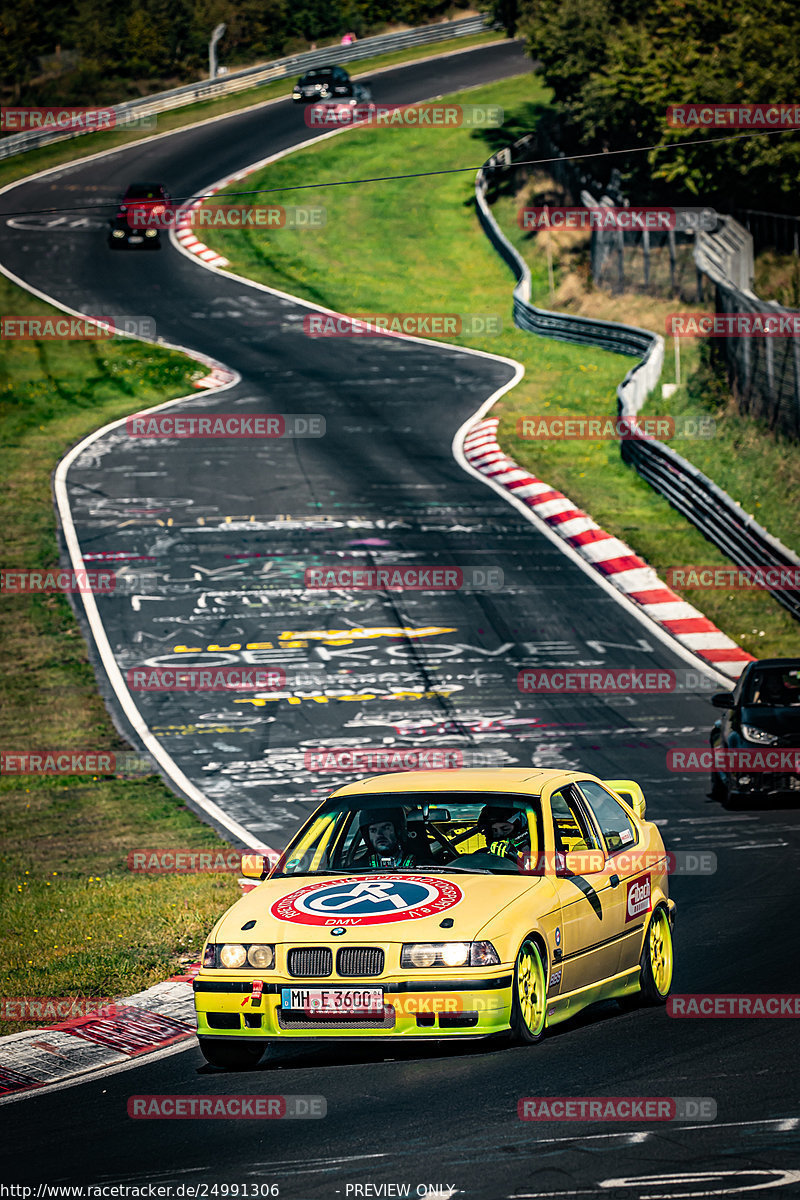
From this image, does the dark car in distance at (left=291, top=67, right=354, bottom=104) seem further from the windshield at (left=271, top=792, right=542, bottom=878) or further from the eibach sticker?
the windshield at (left=271, top=792, right=542, bottom=878)

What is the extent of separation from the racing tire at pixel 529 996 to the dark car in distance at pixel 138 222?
4856 centimetres

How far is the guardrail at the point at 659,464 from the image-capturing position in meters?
25.3

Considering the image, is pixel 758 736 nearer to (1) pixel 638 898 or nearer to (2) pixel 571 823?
(1) pixel 638 898

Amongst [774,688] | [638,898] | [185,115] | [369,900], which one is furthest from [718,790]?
[185,115]

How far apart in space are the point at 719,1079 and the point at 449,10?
95.6 meters

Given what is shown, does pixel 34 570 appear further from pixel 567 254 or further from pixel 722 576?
pixel 567 254

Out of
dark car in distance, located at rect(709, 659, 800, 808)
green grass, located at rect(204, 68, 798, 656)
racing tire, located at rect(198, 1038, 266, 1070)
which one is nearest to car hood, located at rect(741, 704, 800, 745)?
dark car in distance, located at rect(709, 659, 800, 808)

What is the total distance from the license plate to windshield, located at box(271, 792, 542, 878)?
1.12m

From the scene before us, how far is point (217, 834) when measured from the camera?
1565cm

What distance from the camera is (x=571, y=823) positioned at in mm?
9508

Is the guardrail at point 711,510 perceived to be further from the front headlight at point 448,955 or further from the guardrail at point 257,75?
the guardrail at point 257,75

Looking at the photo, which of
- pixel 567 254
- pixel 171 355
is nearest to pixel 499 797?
pixel 171 355

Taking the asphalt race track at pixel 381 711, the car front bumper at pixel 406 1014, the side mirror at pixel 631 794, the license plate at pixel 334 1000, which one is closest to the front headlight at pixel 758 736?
the asphalt race track at pixel 381 711

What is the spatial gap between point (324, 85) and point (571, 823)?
6482 centimetres
